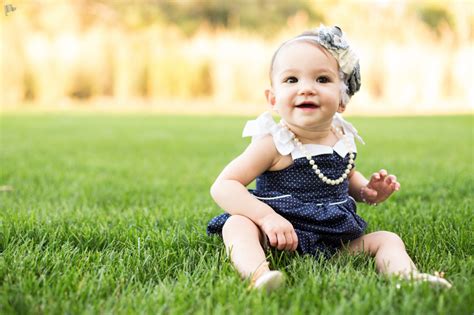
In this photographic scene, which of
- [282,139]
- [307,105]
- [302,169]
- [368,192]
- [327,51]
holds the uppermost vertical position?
[327,51]

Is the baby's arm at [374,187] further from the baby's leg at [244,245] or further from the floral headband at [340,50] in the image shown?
the baby's leg at [244,245]

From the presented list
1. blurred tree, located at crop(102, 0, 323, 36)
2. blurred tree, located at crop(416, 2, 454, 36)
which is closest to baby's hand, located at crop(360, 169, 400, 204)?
blurred tree, located at crop(102, 0, 323, 36)

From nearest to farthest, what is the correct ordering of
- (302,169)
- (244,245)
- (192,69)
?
(244,245), (302,169), (192,69)

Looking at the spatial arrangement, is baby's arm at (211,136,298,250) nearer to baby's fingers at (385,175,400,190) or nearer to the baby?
the baby

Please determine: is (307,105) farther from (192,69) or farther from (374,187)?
(192,69)

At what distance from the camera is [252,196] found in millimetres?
1895

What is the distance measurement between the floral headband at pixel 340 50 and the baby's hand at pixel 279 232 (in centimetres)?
58

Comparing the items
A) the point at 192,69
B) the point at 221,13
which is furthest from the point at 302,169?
the point at 221,13

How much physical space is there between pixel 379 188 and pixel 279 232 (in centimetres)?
62

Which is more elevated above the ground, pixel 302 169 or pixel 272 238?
pixel 302 169

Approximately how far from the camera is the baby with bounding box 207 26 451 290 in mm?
1877

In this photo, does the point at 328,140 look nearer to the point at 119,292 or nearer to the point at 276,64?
the point at 276,64

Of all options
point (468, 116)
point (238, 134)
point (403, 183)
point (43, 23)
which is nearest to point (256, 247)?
point (403, 183)

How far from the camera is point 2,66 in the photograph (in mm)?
14945
